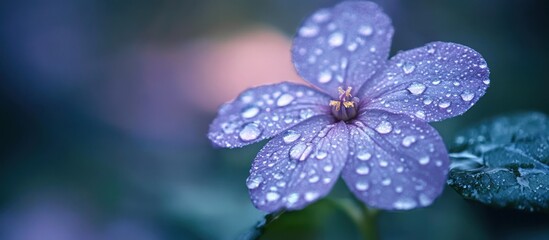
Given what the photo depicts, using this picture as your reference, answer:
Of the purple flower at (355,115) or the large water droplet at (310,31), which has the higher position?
the large water droplet at (310,31)

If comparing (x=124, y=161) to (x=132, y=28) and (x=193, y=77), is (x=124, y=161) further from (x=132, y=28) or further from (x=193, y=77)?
(x=132, y=28)

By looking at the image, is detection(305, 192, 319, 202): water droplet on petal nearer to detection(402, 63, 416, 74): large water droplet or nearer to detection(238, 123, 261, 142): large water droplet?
detection(238, 123, 261, 142): large water droplet

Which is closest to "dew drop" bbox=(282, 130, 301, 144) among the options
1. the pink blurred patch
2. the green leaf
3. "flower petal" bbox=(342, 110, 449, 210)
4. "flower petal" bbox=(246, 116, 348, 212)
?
"flower petal" bbox=(246, 116, 348, 212)

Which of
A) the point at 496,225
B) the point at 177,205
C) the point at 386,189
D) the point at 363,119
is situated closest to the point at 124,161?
the point at 177,205

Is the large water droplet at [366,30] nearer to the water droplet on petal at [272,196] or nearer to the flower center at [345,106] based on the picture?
the flower center at [345,106]

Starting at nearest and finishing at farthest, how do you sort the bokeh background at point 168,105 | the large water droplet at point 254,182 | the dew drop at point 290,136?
the large water droplet at point 254,182
the dew drop at point 290,136
the bokeh background at point 168,105

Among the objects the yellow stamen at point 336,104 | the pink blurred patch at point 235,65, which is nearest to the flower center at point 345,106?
the yellow stamen at point 336,104
